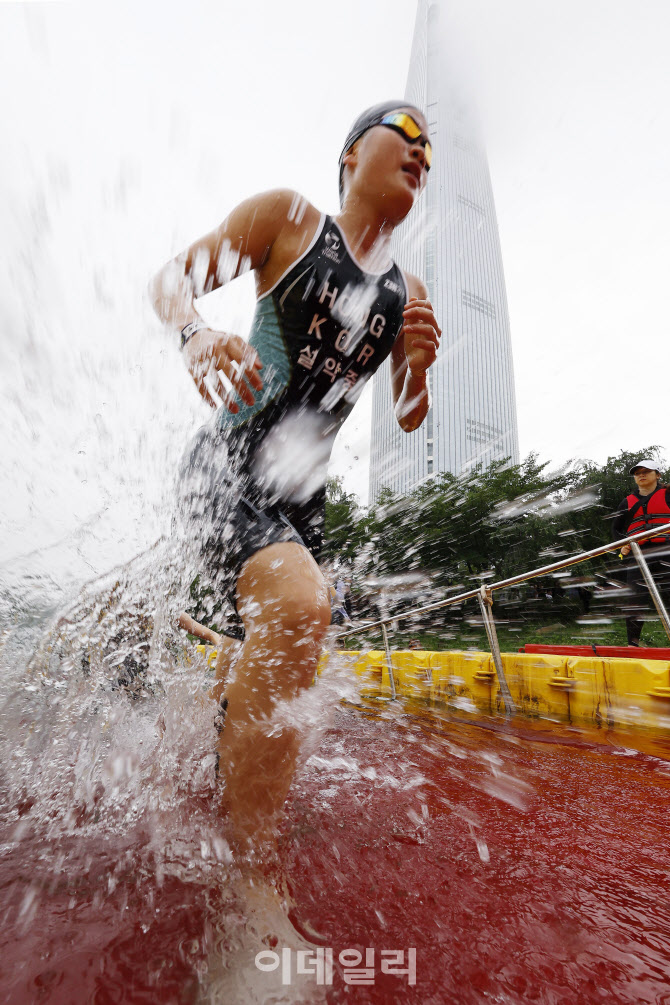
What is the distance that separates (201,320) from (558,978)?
4.95ft

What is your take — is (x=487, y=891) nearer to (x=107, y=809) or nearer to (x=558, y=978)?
(x=558, y=978)

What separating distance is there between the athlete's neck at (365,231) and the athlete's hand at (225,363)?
0.59 metres

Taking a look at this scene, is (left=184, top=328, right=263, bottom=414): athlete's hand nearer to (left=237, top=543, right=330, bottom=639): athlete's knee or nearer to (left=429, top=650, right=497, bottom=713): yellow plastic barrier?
(left=237, top=543, right=330, bottom=639): athlete's knee

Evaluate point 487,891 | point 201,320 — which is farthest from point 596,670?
point 201,320

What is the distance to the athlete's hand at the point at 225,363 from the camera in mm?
1202

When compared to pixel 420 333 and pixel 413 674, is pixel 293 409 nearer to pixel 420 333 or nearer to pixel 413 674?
pixel 420 333

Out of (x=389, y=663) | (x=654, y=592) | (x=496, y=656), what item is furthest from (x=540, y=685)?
(x=389, y=663)

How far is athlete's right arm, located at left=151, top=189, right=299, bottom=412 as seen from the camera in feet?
3.98

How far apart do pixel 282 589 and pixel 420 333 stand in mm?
916

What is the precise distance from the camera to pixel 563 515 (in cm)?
2111

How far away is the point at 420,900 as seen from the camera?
89 centimetres

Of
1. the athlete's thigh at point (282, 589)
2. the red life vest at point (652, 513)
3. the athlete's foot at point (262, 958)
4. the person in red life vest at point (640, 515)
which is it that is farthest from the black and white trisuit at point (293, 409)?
the red life vest at point (652, 513)

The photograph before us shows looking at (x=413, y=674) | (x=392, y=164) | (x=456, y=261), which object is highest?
(x=456, y=261)

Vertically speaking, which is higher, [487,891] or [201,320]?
[201,320]
